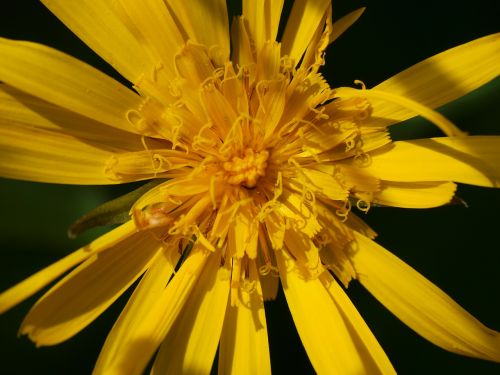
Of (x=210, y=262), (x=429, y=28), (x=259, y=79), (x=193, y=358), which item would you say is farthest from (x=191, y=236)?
(x=429, y=28)

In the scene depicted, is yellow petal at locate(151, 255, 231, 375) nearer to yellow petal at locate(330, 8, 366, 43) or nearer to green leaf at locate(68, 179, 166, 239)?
green leaf at locate(68, 179, 166, 239)

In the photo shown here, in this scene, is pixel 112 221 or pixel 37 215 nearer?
pixel 112 221

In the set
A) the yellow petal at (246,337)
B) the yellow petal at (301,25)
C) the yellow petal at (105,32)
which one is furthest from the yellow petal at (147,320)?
the yellow petal at (301,25)

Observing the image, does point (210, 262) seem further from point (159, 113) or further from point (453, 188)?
point (453, 188)

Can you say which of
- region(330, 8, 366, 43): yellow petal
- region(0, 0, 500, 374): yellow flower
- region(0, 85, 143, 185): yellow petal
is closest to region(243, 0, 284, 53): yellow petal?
region(0, 0, 500, 374): yellow flower

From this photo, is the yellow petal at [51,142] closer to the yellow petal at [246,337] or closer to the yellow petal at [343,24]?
the yellow petal at [246,337]

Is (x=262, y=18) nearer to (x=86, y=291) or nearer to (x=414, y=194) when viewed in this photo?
(x=414, y=194)
